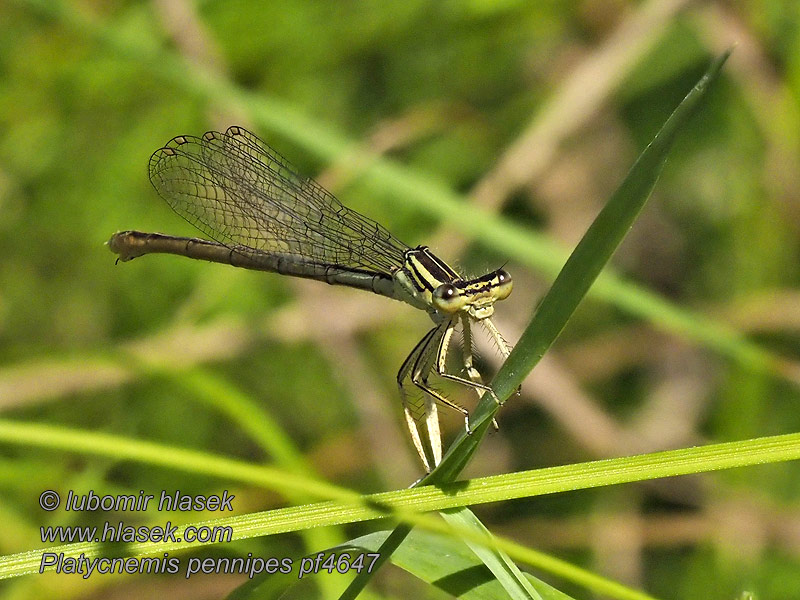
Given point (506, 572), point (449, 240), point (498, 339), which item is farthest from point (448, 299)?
point (449, 240)

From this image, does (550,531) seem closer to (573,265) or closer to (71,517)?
(71,517)

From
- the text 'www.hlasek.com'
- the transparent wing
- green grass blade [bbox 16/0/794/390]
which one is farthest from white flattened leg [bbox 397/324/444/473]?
green grass blade [bbox 16/0/794/390]

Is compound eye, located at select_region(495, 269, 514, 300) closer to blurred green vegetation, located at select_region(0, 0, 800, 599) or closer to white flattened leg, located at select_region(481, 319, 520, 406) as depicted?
white flattened leg, located at select_region(481, 319, 520, 406)

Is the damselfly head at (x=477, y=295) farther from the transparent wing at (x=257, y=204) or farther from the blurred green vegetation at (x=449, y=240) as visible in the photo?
the blurred green vegetation at (x=449, y=240)

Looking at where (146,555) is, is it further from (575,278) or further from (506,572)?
(575,278)

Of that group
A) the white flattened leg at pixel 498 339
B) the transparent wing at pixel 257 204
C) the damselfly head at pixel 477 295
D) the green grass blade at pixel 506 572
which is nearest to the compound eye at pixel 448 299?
the damselfly head at pixel 477 295

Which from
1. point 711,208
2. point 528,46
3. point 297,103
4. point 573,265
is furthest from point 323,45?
point 573,265
